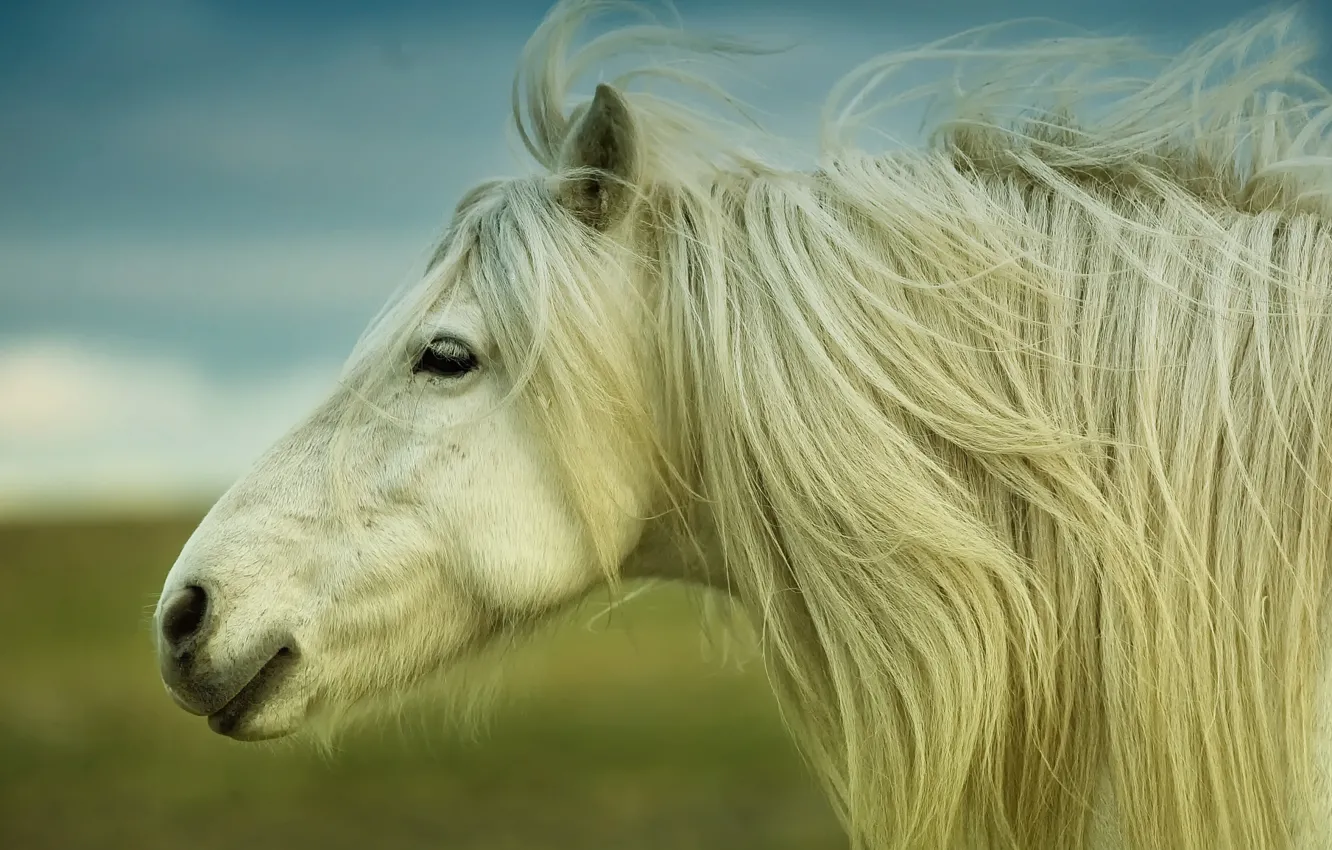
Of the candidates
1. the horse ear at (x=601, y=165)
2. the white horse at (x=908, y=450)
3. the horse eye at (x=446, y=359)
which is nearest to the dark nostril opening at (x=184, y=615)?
the white horse at (x=908, y=450)

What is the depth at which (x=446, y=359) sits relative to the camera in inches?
23.5

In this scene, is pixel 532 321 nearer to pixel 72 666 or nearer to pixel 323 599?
pixel 323 599

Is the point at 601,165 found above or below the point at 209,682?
above

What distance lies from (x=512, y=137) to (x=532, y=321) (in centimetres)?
19

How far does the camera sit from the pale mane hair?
478mm

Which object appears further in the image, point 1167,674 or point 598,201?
point 598,201

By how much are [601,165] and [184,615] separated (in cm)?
40

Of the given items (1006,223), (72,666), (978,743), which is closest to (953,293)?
(1006,223)

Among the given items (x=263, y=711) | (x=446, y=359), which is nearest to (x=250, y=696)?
(x=263, y=711)

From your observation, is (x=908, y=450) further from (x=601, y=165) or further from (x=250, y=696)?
(x=250, y=696)

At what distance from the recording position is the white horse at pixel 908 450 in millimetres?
480

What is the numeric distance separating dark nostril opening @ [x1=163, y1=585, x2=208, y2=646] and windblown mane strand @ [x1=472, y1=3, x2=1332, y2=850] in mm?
252

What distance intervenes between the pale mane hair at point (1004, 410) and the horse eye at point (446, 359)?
0.04m

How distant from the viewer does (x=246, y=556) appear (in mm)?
562
